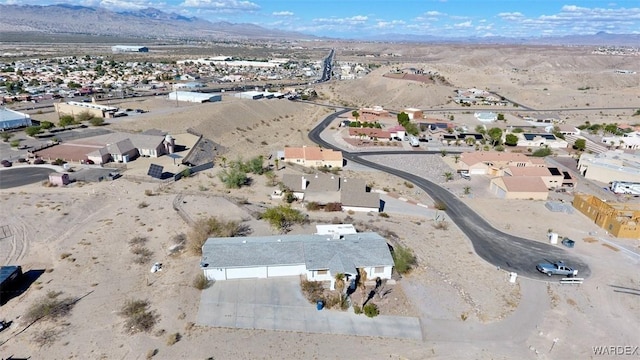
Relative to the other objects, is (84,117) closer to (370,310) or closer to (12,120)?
(12,120)

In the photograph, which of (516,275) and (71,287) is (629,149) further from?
(71,287)

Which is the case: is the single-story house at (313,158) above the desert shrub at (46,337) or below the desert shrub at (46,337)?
above

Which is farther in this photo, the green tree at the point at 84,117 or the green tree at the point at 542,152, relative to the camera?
the green tree at the point at 84,117

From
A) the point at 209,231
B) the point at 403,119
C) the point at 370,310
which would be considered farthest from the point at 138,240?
the point at 403,119

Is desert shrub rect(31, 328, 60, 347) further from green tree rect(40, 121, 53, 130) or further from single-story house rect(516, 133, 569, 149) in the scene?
single-story house rect(516, 133, 569, 149)

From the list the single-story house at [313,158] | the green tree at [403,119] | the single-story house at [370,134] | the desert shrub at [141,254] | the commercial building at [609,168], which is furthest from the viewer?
the green tree at [403,119]

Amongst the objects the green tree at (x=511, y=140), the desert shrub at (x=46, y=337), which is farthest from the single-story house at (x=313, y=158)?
the desert shrub at (x=46, y=337)

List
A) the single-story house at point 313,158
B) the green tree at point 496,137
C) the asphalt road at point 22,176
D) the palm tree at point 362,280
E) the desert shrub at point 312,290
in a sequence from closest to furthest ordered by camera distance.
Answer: the desert shrub at point 312,290, the palm tree at point 362,280, the asphalt road at point 22,176, the single-story house at point 313,158, the green tree at point 496,137

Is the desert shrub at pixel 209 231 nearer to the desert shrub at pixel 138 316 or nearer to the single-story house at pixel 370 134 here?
the desert shrub at pixel 138 316
